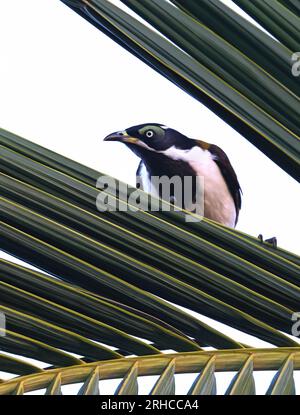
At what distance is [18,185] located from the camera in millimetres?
1222

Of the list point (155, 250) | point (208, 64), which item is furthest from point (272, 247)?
point (208, 64)

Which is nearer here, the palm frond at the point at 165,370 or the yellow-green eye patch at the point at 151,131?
the palm frond at the point at 165,370

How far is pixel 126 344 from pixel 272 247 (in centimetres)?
25

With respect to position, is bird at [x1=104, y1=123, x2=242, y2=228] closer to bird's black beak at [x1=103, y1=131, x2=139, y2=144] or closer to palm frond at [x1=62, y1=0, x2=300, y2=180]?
bird's black beak at [x1=103, y1=131, x2=139, y2=144]

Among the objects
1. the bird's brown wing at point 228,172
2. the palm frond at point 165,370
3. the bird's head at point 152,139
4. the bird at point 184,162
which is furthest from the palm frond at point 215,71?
the bird's brown wing at point 228,172

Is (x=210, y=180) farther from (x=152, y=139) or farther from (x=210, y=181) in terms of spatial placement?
(x=152, y=139)

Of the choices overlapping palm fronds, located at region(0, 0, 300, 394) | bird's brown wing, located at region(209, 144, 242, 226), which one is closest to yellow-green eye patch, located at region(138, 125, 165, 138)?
bird's brown wing, located at region(209, 144, 242, 226)

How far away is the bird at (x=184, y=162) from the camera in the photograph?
3646 millimetres

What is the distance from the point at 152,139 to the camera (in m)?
Result: 3.79

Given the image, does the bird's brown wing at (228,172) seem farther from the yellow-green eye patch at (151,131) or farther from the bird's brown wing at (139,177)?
the bird's brown wing at (139,177)

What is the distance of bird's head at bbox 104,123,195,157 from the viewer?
371cm
